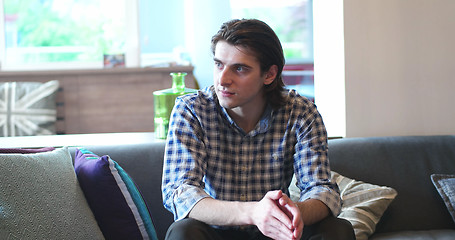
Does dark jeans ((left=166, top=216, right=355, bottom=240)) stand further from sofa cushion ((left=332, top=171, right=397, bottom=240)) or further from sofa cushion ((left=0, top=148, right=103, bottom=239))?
sofa cushion ((left=332, top=171, right=397, bottom=240))

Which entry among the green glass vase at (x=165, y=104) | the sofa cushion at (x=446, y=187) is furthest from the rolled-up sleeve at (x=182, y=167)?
the sofa cushion at (x=446, y=187)

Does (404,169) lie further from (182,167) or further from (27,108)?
(27,108)

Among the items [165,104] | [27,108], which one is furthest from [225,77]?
[27,108]

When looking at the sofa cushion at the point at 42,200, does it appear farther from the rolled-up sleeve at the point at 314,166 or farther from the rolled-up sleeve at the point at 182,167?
the rolled-up sleeve at the point at 314,166

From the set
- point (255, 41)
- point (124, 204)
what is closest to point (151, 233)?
point (124, 204)

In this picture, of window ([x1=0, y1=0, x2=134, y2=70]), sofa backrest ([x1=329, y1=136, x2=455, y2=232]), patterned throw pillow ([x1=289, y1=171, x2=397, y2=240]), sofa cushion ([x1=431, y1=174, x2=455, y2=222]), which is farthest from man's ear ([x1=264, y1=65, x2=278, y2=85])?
window ([x1=0, y1=0, x2=134, y2=70])

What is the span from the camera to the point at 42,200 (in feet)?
5.34

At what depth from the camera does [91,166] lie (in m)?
1.92

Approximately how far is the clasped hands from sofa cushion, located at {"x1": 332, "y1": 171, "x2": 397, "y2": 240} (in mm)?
668

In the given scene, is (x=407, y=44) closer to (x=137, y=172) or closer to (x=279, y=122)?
(x=279, y=122)

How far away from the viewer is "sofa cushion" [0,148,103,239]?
1505mm

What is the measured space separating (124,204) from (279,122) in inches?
22.3

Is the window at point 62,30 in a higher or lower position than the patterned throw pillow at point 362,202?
higher

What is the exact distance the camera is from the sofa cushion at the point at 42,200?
150 centimetres
